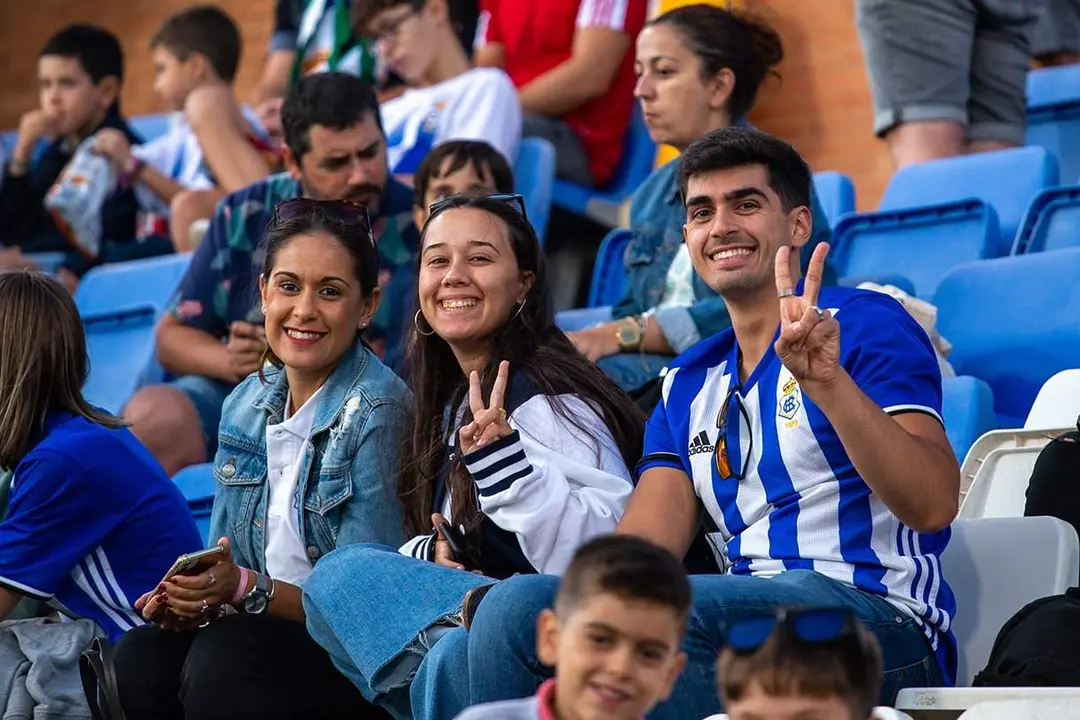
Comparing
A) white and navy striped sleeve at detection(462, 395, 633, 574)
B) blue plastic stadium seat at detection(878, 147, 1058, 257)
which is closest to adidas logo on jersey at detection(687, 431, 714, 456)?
white and navy striped sleeve at detection(462, 395, 633, 574)

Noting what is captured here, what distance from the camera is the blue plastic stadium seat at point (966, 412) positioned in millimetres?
3330

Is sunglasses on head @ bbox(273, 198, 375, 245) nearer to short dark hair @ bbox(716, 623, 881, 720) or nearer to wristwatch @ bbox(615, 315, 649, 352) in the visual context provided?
wristwatch @ bbox(615, 315, 649, 352)

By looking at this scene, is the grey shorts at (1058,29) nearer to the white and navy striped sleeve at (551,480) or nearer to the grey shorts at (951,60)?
the grey shorts at (951,60)

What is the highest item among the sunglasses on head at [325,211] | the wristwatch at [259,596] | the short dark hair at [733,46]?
the short dark hair at [733,46]

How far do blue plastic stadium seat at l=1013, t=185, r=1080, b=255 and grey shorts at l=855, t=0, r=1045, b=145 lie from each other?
0.59 m

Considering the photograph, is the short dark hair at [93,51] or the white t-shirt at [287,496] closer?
the white t-shirt at [287,496]

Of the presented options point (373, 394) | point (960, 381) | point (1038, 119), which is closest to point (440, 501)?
point (373, 394)

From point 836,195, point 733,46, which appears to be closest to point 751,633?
point 733,46

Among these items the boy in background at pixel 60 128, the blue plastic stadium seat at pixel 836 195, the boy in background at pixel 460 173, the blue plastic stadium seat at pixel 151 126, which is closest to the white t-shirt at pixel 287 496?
the boy in background at pixel 460 173

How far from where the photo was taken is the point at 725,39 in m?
4.11

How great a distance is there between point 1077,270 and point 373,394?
1465 millimetres

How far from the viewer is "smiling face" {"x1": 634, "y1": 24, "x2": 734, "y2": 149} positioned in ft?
13.3

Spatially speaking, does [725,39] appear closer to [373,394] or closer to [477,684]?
[373,394]

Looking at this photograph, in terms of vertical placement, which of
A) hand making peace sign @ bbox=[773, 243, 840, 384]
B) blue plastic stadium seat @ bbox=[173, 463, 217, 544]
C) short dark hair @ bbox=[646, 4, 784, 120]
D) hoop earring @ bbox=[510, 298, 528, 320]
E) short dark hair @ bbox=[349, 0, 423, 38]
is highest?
short dark hair @ bbox=[349, 0, 423, 38]
